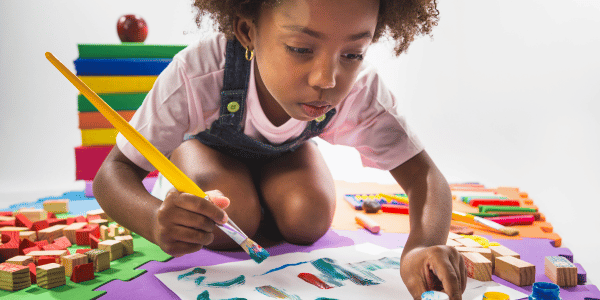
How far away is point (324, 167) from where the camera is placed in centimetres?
111

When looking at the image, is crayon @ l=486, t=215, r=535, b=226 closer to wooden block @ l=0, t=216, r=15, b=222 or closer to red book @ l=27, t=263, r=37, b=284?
red book @ l=27, t=263, r=37, b=284

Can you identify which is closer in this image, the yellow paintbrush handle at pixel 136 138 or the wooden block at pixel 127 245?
the yellow paintbrush handle at pixel 136 138

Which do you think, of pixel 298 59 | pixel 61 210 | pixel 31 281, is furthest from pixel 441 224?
pixel 61 210

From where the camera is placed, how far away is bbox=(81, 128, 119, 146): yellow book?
1.46 m

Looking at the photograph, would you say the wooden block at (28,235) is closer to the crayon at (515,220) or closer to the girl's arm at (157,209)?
the girl's arm at (157,209)

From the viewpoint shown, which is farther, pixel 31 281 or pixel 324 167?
pixel 324 167

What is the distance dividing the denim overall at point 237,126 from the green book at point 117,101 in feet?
1.53

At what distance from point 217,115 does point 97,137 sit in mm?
722

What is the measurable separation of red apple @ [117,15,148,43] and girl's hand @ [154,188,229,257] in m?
1.02

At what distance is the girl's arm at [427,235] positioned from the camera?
0.63m

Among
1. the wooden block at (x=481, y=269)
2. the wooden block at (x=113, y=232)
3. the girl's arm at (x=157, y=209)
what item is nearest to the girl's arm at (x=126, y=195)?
the girl's arm at (x=157, y=209)

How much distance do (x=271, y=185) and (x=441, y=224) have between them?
1.25 ft

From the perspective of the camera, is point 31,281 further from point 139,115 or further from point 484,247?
point 484,247

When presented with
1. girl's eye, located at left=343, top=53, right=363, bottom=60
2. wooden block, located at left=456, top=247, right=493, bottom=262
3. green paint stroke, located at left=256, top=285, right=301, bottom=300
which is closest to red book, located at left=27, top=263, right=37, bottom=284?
green paint stroke, located at left=256, top=285, right=301, bottom=300
